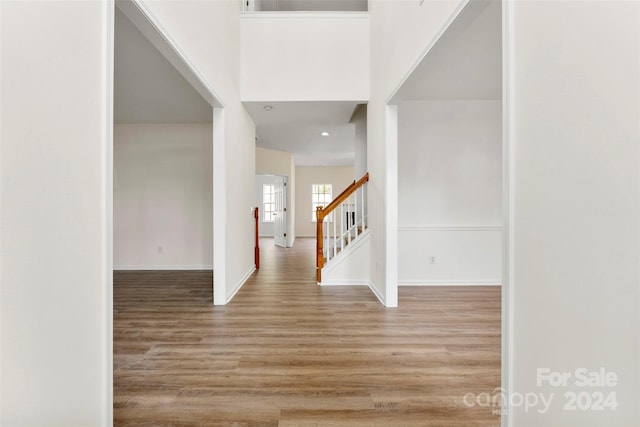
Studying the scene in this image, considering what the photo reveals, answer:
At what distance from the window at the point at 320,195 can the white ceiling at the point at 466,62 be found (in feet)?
25.3

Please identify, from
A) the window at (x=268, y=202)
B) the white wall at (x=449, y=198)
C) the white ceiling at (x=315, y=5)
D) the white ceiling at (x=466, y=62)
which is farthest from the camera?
the window at (x=268, y=202)

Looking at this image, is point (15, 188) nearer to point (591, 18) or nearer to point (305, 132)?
point (591, 18)

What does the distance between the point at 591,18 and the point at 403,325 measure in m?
2.46

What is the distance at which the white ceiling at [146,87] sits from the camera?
2.61 m

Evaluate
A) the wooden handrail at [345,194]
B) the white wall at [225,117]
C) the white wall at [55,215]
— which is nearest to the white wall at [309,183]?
the white wall at [225,117]

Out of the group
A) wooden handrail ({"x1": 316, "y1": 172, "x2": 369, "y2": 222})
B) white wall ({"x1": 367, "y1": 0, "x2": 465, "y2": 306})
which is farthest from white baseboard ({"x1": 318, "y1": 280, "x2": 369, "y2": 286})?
wooden handrail ({"x1": 316, "y1": 172, "x2": 369, "y2": 222})

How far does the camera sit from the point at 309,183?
37.7 feet

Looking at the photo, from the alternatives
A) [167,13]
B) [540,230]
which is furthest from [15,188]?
[540,230]

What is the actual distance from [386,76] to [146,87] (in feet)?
9.35

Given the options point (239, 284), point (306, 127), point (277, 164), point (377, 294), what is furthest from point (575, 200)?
point (277, 164)

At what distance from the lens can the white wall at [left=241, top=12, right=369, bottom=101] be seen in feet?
13.8

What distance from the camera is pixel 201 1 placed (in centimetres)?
276

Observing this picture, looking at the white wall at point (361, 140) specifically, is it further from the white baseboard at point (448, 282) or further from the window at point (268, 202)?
the window at point (268, 202)

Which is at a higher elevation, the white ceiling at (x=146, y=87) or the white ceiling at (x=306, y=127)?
the white ceiling at (x=306, y=127)
